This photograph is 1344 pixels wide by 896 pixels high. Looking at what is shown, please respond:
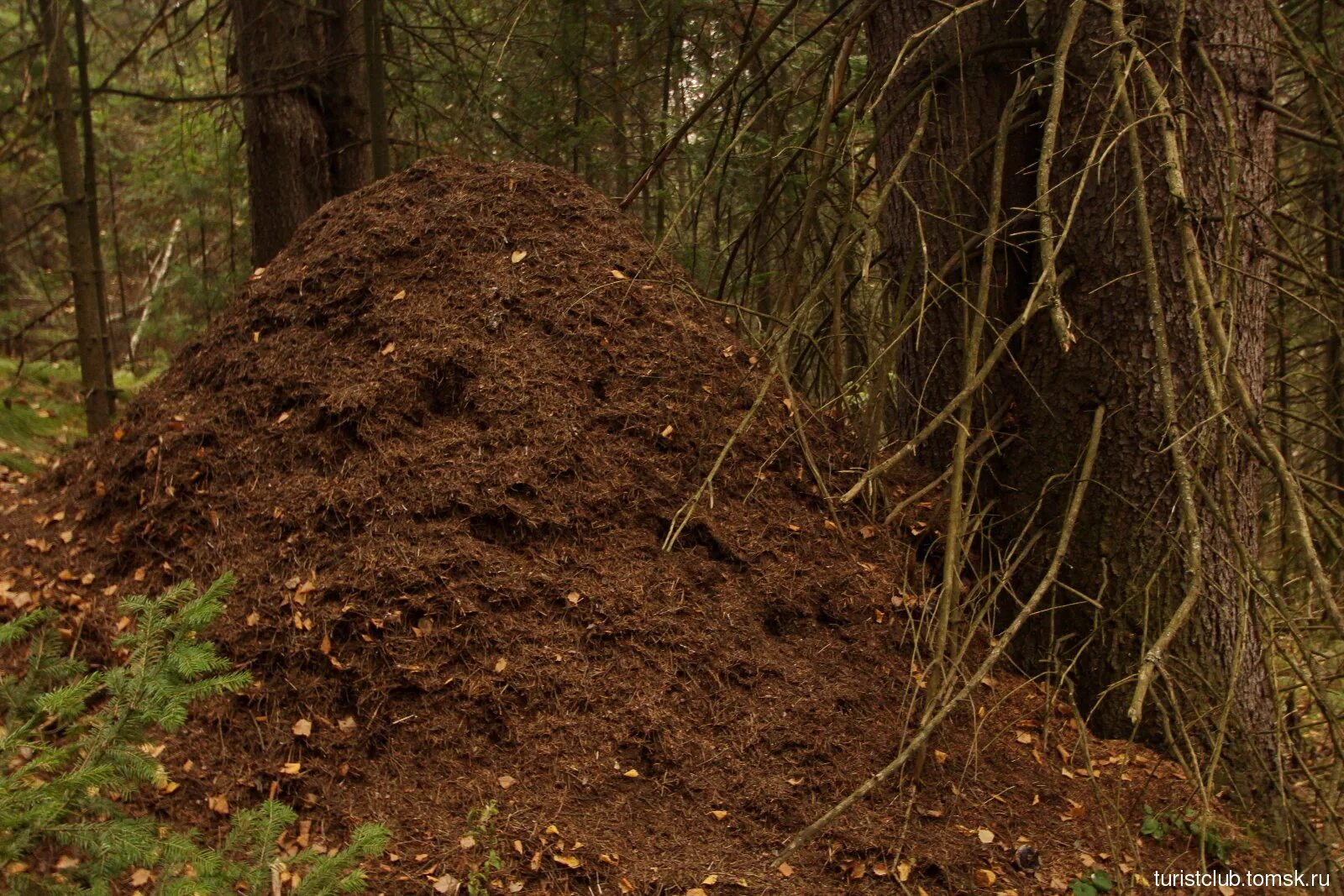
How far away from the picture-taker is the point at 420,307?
4.14 m

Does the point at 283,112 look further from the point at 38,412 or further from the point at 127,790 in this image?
the point at 127,790

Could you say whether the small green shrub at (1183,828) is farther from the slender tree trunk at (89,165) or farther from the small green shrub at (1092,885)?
the slender tree trunk at (89,165)

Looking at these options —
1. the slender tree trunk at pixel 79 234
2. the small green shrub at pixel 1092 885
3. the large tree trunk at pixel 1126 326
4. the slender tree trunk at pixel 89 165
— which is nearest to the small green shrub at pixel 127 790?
the small green shrub at pixel 1092 885

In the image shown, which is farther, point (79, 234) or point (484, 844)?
point (79, 234)

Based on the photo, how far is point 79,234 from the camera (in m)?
6.41

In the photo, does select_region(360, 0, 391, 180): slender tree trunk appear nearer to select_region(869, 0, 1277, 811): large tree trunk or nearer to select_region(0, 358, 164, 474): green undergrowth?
select_region(0, 358, 164, 474): green undergrowth

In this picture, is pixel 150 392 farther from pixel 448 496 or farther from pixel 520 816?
pixel 520 816

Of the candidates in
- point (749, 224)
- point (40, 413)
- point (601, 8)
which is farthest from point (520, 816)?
point (40, 413)

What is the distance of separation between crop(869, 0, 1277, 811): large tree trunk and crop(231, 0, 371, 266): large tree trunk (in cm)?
452

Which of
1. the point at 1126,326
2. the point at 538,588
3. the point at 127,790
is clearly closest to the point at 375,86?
the point at 538,588

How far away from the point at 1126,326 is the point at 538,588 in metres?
2.12

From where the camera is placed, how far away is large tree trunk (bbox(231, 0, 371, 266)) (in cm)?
675

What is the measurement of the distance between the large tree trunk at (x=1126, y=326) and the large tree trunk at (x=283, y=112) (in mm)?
4519

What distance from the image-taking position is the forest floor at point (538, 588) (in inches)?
117
